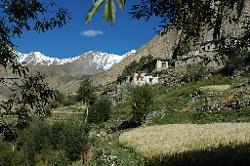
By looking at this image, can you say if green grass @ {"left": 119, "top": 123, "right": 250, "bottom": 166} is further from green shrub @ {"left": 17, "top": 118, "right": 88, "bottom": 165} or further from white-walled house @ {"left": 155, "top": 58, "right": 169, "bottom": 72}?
white-walled house @ {"left": 155, "top": 58, "right": 169, "bottom": 72}

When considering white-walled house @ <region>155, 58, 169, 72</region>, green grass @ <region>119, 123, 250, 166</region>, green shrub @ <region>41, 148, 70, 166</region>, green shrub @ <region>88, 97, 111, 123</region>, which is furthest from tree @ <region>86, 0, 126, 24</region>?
white-walled house @ <region>155, 58, 169, 72</region>

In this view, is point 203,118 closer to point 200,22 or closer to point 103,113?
point 103,113

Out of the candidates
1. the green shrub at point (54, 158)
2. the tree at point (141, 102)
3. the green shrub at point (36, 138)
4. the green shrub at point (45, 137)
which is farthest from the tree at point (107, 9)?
the green shrub at point (36, 138)

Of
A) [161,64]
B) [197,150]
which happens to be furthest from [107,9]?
[161,64]

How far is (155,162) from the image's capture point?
1105 inches

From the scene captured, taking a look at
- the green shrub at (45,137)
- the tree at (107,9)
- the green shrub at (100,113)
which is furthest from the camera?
the green shrub at (100,113)

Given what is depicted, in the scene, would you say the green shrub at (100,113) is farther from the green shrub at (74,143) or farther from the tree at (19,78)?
the tree at (19,78)

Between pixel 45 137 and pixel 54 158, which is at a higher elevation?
pixel 45 137

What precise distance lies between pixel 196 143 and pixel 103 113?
5206 centimetres

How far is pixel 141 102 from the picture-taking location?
70.6 m

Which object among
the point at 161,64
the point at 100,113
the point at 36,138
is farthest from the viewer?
the point at 161,64

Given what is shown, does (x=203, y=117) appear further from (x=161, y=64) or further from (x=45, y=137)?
(x=161, y=64)

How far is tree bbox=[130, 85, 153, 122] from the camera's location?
69.8 metres

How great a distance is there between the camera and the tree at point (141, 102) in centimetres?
6975
